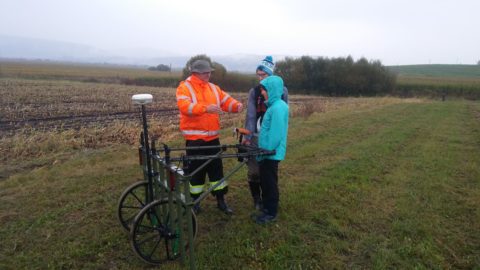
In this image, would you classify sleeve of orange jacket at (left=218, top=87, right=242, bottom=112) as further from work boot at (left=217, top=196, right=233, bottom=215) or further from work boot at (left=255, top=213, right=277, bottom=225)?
work boot at (left=255, top=213, right=277, bottom=225)

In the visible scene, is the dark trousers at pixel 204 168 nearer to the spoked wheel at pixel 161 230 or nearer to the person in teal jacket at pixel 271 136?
the person in teal jacket at pixel 271 136

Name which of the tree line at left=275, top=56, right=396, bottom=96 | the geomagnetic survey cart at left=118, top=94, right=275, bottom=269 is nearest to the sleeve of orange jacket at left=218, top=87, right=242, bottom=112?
the geomagnetic survey cart at left=118, top=94, right=275, bottom=269

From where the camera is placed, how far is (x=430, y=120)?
51.8 feet

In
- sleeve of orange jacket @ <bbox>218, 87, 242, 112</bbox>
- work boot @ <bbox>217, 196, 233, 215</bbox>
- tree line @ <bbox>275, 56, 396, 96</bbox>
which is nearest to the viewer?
sleeve of orange jacket @ <bbox>218, 87, 242, 112</bbox>

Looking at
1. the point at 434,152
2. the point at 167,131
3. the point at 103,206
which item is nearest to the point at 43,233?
the point at 103,206

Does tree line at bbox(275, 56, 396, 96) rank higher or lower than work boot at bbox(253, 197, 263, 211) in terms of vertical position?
higher

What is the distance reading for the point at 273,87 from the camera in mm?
4344

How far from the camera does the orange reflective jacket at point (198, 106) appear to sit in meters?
4.25

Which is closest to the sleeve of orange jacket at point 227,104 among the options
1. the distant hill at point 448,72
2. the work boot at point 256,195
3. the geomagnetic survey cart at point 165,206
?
the geomagnetic survey cart at point 165,206

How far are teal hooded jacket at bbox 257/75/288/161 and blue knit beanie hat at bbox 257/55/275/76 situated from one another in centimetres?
20

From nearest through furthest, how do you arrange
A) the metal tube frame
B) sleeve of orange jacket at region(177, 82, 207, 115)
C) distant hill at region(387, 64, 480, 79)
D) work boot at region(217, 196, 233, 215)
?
1. the metal tube frame
2. sleeve of orange jacket at region(177, 82, 207, 115)
3. work boot at region(217, 196, 233, 215)
4. distant hill at region(387, 64, 480, 79)

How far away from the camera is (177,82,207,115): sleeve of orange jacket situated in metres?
4.19

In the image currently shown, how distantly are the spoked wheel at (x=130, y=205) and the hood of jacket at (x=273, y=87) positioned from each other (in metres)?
1.98

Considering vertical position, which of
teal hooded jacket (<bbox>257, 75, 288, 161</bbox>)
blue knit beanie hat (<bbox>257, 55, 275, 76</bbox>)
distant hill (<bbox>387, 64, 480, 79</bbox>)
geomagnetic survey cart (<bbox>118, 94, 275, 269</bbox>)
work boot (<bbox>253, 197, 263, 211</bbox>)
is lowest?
work boot (<bbox>253, 197, 263, 211</bbox>)
